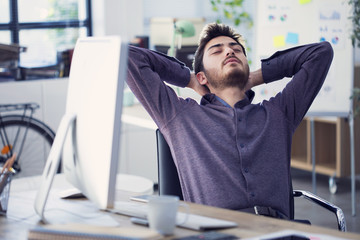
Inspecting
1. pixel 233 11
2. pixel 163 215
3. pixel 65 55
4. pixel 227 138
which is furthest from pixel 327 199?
pixel 163 215

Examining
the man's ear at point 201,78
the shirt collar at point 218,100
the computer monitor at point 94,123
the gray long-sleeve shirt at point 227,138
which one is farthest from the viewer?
the man's ear at point 201,78

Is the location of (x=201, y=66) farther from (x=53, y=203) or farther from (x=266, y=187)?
(x=53, y=203)

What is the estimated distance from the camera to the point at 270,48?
4.48 meters

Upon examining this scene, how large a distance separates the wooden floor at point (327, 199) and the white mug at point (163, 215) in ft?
8.15

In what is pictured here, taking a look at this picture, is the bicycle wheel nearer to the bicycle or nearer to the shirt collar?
the bicycle

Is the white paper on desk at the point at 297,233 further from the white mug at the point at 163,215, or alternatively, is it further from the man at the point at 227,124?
the man at the point at 227,124

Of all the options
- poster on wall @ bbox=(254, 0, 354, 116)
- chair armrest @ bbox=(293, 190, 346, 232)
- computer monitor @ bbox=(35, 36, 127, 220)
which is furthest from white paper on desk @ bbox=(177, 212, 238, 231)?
poster on wall @ bbox=(254, 0, 354, 116)

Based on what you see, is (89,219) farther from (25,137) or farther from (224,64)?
(25,137)

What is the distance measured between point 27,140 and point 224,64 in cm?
268

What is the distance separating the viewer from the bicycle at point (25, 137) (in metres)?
4.39

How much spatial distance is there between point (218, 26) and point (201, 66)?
0.51ft

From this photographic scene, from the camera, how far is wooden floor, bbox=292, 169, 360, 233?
3885 millimetres

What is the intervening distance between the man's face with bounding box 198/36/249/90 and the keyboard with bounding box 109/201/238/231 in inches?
24.9

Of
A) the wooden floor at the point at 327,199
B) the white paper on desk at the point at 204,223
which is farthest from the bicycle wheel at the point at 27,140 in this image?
the white paper on desk at the point at 204,223
